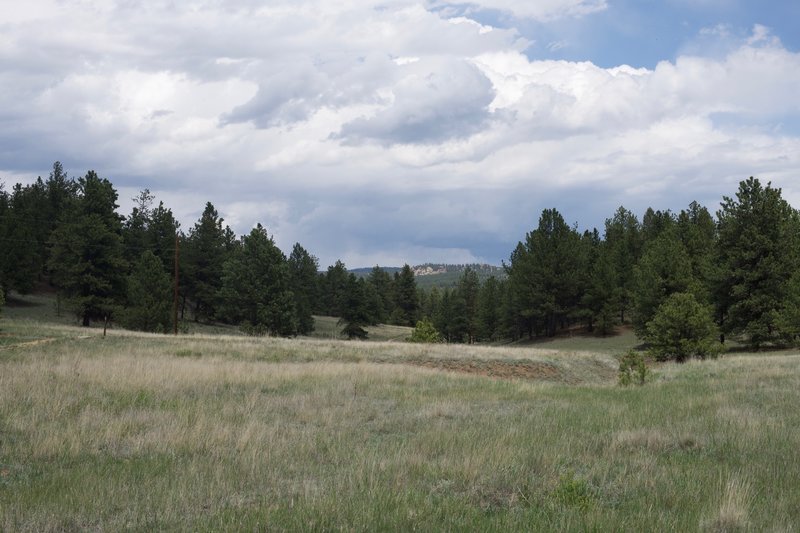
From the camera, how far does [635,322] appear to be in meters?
53.2

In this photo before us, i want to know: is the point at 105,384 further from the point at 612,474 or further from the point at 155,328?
the point at 155,328

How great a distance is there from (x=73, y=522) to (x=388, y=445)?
467 cm

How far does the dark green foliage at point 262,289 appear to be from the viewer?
60.3 m

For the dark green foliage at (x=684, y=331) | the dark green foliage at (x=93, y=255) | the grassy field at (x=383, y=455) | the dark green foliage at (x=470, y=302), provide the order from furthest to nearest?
the dark green foliage at (x=470, y=302) → the dark green foliage at (x=93, y=255) → the dark green foliage at (x=684, y=331) → the grassy field at (x=383, y=455)

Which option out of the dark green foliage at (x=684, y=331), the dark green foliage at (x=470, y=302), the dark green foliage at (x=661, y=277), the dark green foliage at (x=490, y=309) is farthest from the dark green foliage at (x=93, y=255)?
the dark green foliage at (x=470, y=302)

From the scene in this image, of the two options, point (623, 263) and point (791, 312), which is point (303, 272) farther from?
point (791, 312)

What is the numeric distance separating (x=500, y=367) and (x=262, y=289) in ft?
117

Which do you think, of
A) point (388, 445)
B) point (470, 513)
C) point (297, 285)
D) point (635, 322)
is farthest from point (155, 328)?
point (470, 513)

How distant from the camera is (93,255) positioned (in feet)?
178

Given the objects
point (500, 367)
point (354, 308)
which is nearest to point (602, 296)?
point (354, 308)

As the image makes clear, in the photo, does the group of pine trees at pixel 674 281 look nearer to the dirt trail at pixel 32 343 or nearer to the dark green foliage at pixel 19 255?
the dirt trail at pixel 32 343

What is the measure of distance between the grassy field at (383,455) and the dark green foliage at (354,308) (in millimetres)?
58300

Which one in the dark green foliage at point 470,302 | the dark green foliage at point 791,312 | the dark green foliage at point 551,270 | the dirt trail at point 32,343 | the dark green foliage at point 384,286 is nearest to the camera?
the dirt trail at point 32,343

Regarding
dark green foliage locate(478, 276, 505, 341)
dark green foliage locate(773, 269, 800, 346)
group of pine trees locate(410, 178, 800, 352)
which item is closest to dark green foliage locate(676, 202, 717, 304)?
group of pine trees locate(410, 178, 800, 352)
